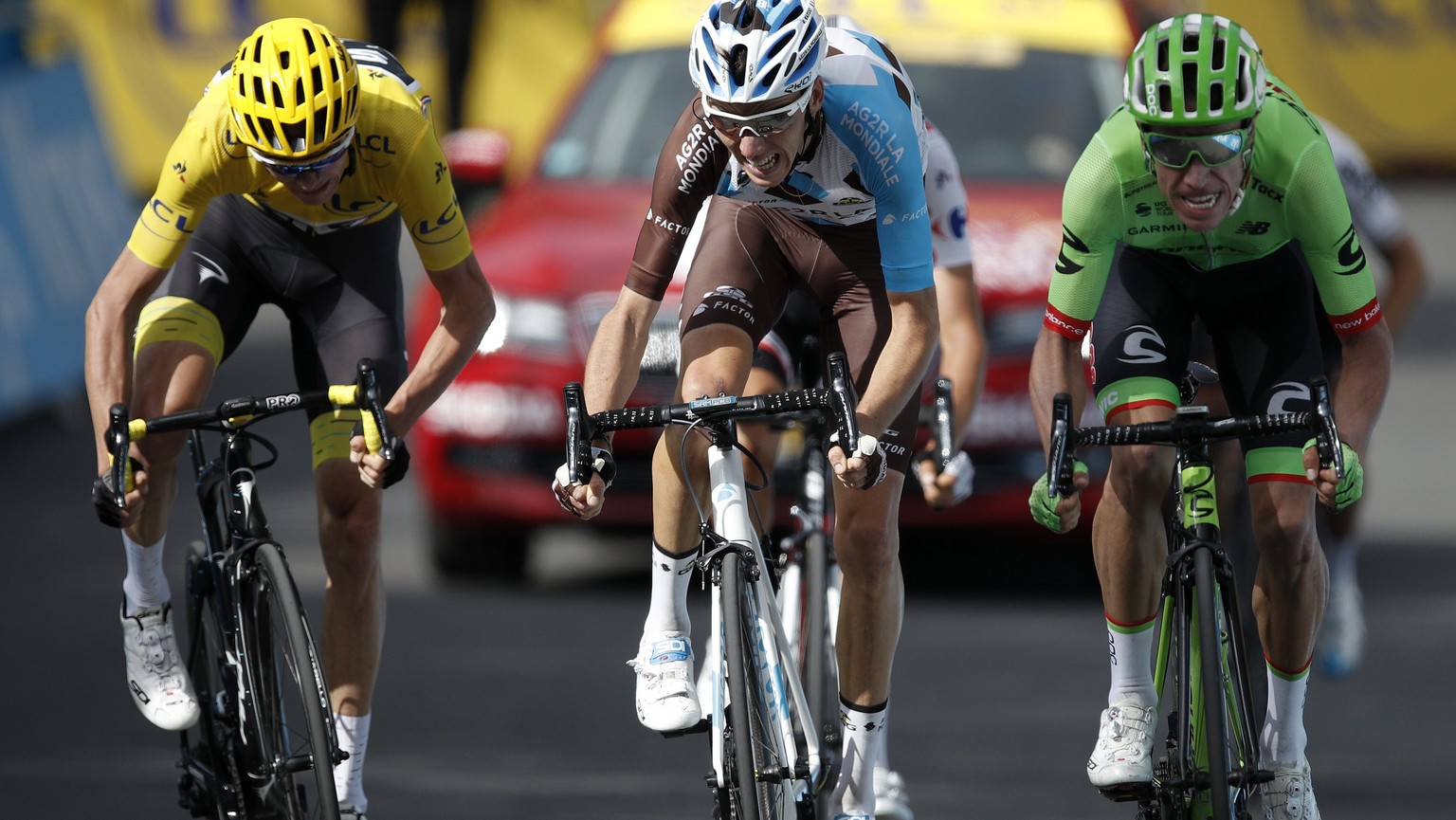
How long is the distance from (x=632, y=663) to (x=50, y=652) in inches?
167

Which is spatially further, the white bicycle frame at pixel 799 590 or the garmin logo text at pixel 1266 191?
the white bicycle frame at pixel 799 590

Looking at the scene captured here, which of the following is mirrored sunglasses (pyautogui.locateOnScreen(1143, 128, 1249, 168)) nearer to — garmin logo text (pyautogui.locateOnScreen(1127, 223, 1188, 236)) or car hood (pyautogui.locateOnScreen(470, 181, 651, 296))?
garmin logo text (pyautogui.locateOnScreen(1127, 223, 1188, 236))

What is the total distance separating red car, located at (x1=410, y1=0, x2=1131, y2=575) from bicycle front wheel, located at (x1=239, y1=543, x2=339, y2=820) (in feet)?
10.9

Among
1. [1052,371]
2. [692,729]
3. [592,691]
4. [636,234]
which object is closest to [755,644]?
[692,729]

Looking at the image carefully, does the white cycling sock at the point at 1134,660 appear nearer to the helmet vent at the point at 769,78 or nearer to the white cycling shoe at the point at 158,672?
the helmet vent at the point at 769,78

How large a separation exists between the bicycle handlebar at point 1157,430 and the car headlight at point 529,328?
13.8 feet

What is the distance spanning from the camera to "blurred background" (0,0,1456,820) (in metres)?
7.61

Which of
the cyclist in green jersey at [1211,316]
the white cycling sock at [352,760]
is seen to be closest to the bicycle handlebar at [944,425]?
the cyclist in green jersey at [1211,316]

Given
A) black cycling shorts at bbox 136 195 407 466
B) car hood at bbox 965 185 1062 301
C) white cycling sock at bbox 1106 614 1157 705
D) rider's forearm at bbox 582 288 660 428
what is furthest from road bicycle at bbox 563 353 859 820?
car hood at bbox 965 185 1062 301

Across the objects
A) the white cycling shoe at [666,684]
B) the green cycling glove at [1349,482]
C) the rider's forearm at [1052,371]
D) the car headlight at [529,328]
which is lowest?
the white cycling shoe at [666,684]

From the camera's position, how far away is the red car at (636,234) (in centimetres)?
945

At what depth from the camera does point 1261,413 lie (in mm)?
5840

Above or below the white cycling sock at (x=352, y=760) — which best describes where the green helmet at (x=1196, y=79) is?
above

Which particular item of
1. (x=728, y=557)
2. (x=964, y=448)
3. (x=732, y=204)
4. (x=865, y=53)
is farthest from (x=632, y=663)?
(x=964, y=448)
